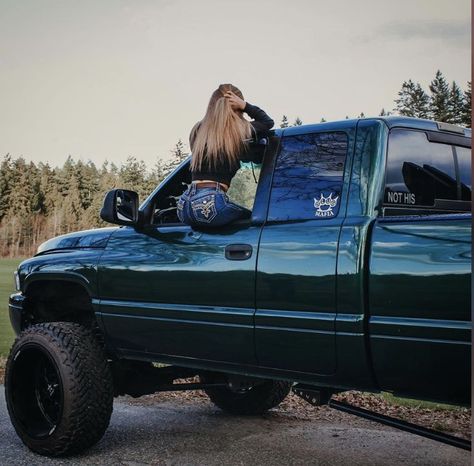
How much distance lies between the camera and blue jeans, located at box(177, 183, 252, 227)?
397 cm

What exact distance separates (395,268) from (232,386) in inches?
67.6

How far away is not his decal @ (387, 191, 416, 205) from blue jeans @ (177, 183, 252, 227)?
0.82 meters

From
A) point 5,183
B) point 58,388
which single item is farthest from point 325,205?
point 5,183

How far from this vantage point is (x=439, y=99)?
26781 mm

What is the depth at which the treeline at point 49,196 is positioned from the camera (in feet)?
235

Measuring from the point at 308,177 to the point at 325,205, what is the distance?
23 centimetres

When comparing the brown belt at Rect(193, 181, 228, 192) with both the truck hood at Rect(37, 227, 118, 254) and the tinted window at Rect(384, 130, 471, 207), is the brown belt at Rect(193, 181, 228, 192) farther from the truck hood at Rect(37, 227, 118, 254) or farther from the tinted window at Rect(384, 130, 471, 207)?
the tinted window at Rect(384, 130, 471, 207)

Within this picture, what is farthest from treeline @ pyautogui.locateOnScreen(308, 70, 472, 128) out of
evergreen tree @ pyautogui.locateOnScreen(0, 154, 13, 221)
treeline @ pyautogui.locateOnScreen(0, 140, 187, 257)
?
evergreen tree @ pyautogui.locateOnScreen(0, 154, 13, 221)

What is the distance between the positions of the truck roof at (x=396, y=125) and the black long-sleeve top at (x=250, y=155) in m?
0.08

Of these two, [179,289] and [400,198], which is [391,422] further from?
[179,289]

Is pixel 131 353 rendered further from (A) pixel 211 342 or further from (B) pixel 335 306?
(B) pixel 335 306

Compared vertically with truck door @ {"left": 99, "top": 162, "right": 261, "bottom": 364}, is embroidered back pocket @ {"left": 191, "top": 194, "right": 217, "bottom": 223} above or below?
above

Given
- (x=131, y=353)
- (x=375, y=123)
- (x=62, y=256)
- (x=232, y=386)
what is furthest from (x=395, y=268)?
(x=62, y=256)

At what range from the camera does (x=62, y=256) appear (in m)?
4.90
